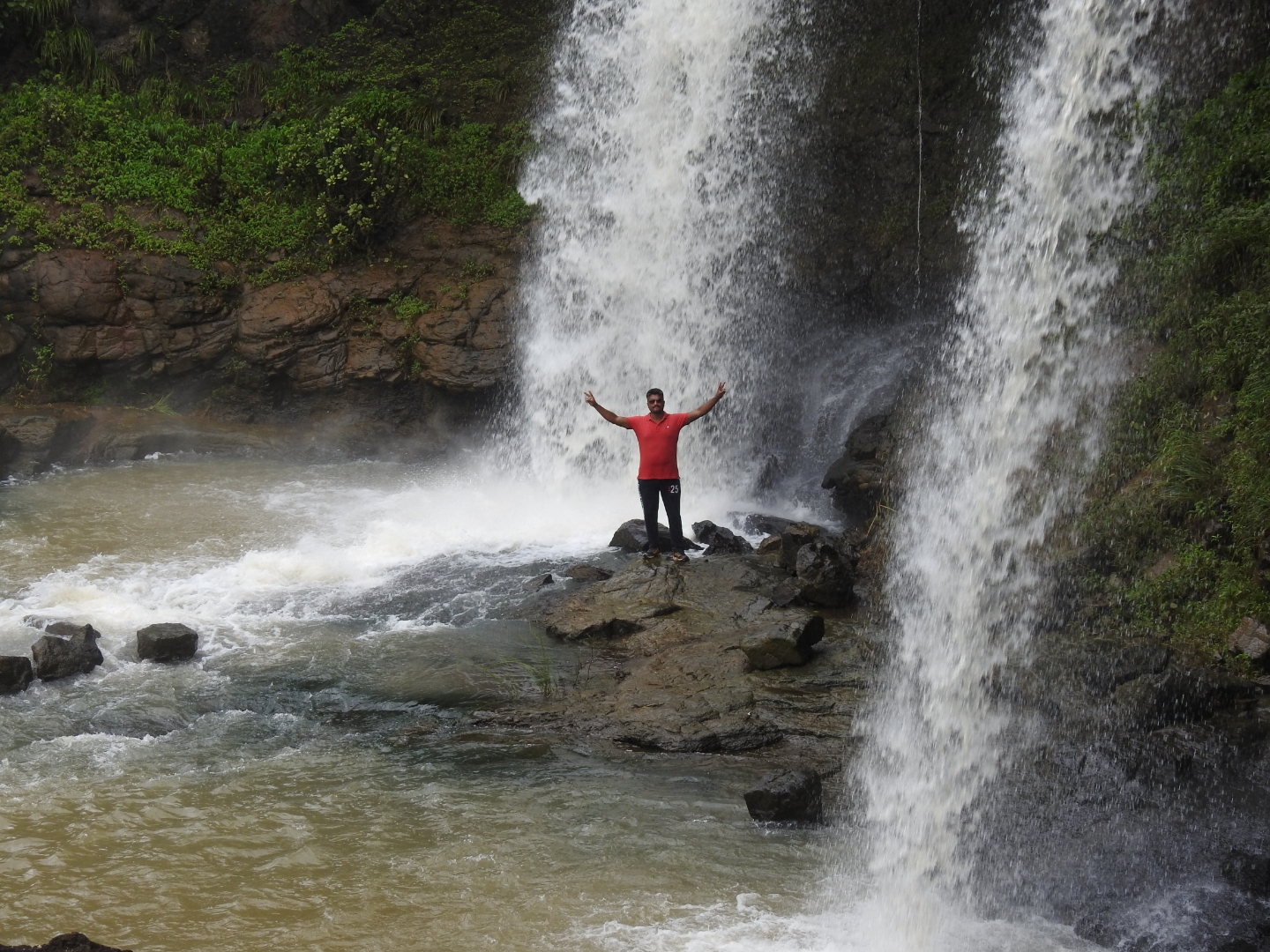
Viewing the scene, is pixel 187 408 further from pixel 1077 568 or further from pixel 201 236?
pixel 1077 568

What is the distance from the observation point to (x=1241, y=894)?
5.50m

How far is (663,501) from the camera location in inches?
428

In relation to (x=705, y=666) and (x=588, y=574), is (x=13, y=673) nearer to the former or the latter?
(x=588, y=574)

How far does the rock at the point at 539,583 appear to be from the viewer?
1056cm

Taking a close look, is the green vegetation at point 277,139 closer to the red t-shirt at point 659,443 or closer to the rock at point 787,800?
the red t-shirt at point 659,443

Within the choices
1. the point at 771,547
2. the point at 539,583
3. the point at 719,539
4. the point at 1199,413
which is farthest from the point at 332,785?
the point at 1199,413

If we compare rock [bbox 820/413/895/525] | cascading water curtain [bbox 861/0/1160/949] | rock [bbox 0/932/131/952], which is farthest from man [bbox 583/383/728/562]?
rock [bbox 0/932/131/952]

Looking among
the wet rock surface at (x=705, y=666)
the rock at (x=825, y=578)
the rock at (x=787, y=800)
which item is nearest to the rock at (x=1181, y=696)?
the wet rock surface at (x=705, y=666)

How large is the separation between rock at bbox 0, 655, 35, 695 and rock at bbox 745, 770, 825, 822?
524cm

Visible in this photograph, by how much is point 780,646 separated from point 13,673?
539 cm

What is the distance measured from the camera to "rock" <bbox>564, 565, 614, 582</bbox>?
10.7 metres

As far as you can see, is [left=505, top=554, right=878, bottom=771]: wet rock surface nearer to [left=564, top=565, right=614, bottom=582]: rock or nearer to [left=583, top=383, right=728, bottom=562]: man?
[left=564, top=565, right=614, bottom=582]: rock

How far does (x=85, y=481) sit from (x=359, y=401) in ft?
12.7

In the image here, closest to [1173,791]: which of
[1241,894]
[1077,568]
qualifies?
[1241,894]
